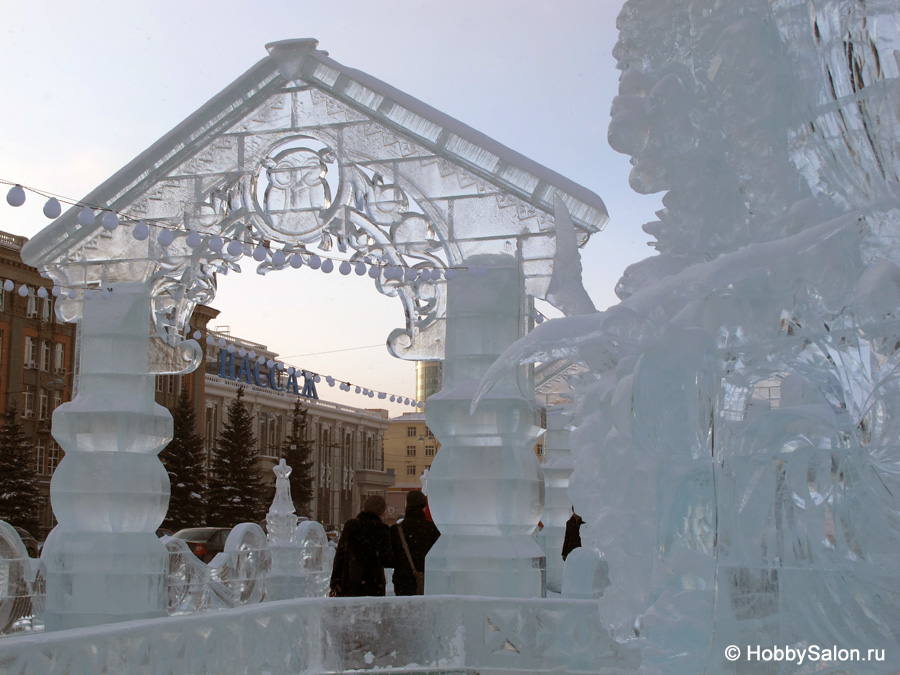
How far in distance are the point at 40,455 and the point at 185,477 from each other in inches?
226

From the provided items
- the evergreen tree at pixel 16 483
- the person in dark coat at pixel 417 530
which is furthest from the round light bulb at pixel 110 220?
the evergreen tree at pixel 16 483

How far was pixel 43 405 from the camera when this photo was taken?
3241 cm

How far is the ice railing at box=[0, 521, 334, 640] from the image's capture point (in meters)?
6.26

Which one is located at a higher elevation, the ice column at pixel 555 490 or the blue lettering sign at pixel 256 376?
the blue lettering sign at pixel 256 376

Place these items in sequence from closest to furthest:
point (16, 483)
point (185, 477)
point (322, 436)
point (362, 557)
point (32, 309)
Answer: point (362, 557)
point (16, 483)
point (185, 477)
point (32, 309)
point (322, 436)

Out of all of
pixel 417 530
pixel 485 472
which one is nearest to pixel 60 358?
pixel 417 530

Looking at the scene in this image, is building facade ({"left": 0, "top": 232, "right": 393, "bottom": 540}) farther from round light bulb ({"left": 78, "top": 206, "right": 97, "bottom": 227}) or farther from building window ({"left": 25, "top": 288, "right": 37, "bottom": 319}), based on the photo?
round light bulb ({"left": 78, "top": 206, "right": 97, "bottom": 227})

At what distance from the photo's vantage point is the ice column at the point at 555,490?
1055 centimetres

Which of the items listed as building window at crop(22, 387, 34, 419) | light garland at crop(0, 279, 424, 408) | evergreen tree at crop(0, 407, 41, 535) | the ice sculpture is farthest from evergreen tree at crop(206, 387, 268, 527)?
the ice sculpture

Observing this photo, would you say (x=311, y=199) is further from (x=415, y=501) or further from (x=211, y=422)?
(x=211, y=422)

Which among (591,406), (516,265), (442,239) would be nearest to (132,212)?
(442,239)

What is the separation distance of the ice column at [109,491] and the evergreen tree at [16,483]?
20.7 m

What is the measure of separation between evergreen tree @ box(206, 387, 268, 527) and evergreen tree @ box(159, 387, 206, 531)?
116 centimetres

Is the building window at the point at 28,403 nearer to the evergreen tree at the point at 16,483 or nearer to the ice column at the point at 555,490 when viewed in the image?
the evergreen tree at the point at 16,483
